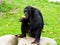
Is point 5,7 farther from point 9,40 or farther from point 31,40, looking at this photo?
point 31,40

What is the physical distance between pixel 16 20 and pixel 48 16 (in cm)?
157

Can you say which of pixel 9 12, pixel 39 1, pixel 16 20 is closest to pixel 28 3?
pixel 39 1

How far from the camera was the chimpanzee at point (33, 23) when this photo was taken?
7754 millimetres

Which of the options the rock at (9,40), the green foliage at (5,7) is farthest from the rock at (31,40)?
the green foliage at (5,7)

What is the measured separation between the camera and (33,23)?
7.99 metres

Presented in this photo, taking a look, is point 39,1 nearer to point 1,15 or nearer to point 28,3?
point 28,3

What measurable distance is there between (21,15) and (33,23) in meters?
4.69

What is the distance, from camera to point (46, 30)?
35.0ft

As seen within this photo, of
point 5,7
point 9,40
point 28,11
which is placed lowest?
point 9,40

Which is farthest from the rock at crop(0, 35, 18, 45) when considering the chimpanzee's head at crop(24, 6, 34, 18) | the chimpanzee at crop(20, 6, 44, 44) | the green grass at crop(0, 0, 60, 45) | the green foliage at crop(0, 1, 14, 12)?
the green foliage at crop(0, 1, 14, 12)

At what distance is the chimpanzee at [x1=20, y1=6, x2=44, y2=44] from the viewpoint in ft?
25.4

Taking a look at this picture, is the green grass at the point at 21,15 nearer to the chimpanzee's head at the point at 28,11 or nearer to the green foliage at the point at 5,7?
the green foliage at the point at 5,7

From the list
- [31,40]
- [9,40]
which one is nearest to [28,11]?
[31,40]

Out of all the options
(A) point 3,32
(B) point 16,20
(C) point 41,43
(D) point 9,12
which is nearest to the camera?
(C) point 41,43
